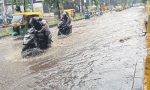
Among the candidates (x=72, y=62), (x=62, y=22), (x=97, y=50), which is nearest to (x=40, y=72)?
(x=72, y=62)

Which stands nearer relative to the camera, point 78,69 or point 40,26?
point 78,69

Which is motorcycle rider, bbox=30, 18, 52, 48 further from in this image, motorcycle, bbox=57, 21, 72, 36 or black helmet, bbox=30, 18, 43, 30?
motorcycle, bbox=57, 21, 72, 36

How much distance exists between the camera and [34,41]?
13.5 metres

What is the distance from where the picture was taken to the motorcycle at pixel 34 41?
13.1m

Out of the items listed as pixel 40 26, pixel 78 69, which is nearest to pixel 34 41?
pixel 40 26

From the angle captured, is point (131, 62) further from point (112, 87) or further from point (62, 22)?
point (62, 22)

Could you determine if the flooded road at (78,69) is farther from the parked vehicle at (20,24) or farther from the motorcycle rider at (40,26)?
the parked vehicle at (20,24)

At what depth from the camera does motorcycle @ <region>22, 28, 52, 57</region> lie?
42.8ft

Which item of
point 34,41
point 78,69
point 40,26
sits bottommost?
point 78,69

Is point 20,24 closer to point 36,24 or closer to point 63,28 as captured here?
point 63,28

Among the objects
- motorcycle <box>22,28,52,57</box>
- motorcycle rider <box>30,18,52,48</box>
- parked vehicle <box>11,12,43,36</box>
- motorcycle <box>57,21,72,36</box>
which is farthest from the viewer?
parked vehicle <box>11,12,43,36</box>

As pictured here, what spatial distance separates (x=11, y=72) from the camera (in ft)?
33.1

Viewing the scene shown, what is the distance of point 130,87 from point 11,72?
4354 millimetres

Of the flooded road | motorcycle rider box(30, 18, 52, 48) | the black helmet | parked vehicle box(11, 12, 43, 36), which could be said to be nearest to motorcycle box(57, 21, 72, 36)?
parked vehicle box(11, 12, 43, 36)
